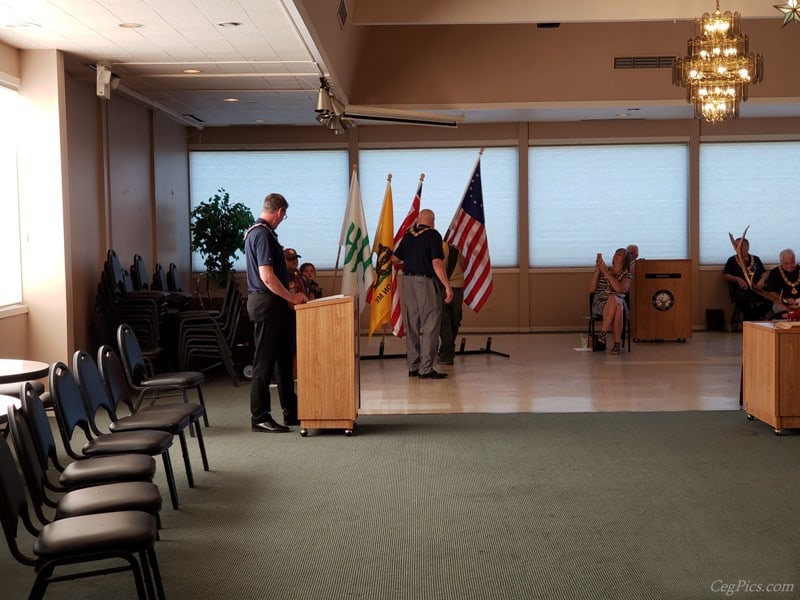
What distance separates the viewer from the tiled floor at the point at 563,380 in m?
8.58

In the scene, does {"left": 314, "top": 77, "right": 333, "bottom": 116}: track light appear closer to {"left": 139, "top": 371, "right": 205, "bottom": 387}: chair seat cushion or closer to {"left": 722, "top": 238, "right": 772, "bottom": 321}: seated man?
{"left": 139, "top": 371, "right": 205, "bottom": 387}: chair seat cushion

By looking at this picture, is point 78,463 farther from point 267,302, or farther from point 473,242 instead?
point 473,242

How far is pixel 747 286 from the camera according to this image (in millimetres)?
14297

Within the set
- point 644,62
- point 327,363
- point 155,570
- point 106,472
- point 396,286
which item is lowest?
point 155,570

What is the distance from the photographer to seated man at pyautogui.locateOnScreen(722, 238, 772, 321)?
14.2m

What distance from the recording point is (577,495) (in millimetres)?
5547

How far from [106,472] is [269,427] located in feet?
10.6

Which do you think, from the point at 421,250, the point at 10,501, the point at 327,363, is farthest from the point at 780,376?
the point at 10,501

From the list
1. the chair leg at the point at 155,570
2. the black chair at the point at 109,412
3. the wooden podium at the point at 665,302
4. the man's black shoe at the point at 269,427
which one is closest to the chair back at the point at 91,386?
the black chair at the point at 109,412

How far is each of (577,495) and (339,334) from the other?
2375mm

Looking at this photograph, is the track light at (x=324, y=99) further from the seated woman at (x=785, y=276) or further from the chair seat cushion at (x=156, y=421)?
the seated woman at (x=785, y=276)

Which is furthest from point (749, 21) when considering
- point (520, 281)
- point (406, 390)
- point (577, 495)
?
point (577, 495)

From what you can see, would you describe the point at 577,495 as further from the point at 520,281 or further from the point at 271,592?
the point at 520,281

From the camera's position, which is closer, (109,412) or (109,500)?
Result: (109,500)
